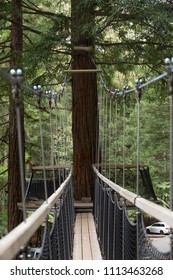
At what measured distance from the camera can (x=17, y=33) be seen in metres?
7.10

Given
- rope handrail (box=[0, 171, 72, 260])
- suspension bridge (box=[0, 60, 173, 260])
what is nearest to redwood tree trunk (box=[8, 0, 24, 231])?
suspension bridge (box=[0, 60, 173, 260])

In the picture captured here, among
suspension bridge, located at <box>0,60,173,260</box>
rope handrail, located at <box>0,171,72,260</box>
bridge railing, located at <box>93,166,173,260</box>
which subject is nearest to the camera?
rope handrail, located at <box>0,171,72,260</box>

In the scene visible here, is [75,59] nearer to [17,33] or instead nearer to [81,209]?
[17,33]

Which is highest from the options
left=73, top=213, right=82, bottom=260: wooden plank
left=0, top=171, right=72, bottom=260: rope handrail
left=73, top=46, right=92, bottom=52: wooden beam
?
left=73, top=46, right=92, bottom=52: wooden beam

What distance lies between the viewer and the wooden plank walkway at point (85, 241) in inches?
138

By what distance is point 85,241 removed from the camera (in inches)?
159

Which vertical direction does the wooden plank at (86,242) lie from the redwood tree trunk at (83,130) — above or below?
below

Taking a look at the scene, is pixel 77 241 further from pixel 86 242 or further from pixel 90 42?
pixel 90 42

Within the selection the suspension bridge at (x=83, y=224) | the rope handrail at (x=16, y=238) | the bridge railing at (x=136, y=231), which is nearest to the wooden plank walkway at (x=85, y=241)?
the suspension bridge at (x=83, y=224)

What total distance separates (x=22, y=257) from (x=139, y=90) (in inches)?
40.0

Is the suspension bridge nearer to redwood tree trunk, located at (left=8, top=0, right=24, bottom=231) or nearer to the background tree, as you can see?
the background tree

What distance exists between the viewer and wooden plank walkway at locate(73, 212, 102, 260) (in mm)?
3495

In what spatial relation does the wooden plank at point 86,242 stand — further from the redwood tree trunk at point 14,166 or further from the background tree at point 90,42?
the redwood tree trunk at point 14,166
